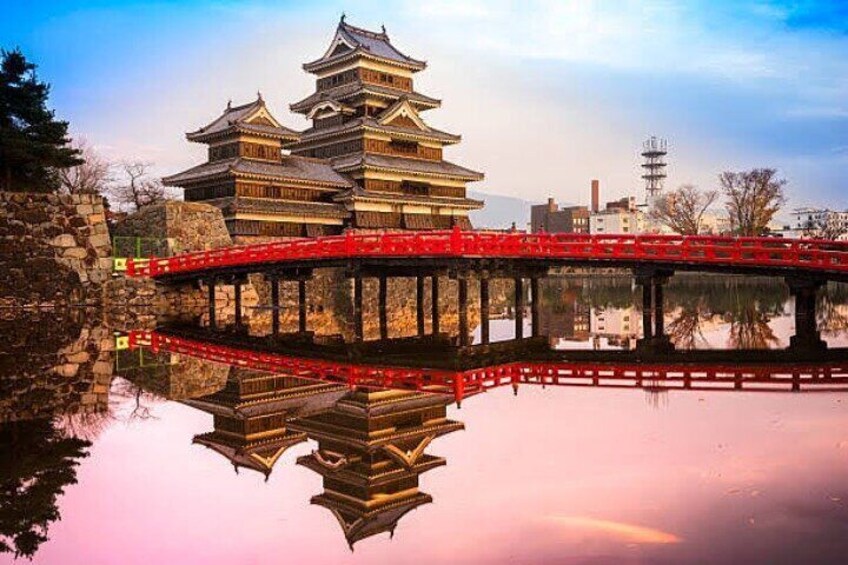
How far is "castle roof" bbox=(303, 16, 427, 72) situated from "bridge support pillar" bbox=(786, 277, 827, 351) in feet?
115

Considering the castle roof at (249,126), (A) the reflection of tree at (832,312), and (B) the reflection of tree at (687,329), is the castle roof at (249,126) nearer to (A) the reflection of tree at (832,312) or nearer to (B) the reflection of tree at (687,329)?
(B) the reflection of tree at (687,329)

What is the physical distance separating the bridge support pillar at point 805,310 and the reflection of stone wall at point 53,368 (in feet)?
54.0

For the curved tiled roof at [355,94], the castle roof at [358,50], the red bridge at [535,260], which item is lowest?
the red bridge at [535,260]

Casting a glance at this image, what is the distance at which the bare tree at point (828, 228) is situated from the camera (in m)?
89.0

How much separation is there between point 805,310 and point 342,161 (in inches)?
1215

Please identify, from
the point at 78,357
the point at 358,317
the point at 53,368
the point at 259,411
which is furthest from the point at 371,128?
the point at 259,411

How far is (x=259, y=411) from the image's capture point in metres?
12.3

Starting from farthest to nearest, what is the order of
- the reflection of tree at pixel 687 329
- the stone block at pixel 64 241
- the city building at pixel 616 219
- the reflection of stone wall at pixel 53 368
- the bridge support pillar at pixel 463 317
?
the city building at pixel 616 219 → the stone block at pixel 64 241 → the bridge support pillar at pixel 463 317 → the reflection of tree at pixel 687 329 → the reflection of stone wall at pixel 53 368

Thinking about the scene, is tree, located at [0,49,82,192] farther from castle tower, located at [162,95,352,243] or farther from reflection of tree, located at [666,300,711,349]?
reflection of tree, located at [666,300,711,349]

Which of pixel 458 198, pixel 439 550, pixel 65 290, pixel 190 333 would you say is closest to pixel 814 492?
pixel 439 550

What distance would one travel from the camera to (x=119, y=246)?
127 ft

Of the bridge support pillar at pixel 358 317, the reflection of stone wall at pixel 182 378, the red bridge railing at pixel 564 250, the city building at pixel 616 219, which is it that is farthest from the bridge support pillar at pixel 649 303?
the city building at pixel 616 219

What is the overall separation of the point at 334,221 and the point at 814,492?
136 ft

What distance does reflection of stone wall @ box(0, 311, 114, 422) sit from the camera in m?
13.2
